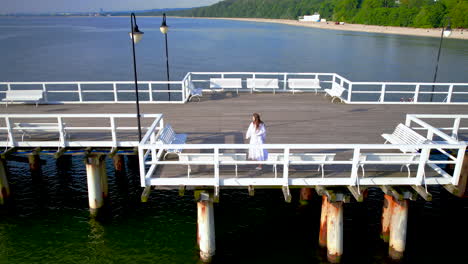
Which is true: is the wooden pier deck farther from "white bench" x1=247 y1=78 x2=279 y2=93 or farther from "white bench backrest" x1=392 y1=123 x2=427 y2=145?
"white bench backrest" x1=392 y1=123 x2=427 y2=145

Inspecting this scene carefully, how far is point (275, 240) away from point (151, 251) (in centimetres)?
401

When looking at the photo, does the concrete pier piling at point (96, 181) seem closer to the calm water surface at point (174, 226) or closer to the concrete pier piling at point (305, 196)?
the calm water surface at point (174, 226)

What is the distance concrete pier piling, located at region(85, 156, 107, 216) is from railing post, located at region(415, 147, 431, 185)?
31.4 feet

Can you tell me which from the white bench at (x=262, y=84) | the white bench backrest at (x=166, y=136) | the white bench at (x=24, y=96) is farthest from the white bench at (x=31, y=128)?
the white bench at (x=262, y=84)

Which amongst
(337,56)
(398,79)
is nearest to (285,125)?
(398,79)

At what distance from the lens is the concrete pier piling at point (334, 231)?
1077cm

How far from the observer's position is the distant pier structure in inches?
394

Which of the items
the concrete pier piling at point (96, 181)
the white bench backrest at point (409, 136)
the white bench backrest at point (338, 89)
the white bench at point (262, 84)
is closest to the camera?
the white bench backrest at point (409, 136)

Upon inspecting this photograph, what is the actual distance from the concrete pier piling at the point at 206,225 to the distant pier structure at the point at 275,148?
0.10 feet

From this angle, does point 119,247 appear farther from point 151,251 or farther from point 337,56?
point 337,56

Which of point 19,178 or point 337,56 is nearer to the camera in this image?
point 19,178

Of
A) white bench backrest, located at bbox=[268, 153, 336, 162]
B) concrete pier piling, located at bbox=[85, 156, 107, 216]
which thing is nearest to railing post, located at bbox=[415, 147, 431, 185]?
white bench backrest, located at bbox=[268, 153, 336, 162]

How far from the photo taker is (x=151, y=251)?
1244cm

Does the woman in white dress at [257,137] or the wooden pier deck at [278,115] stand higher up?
the woman in white dress at [257,137]
